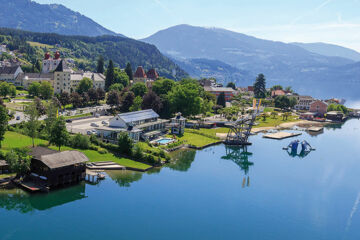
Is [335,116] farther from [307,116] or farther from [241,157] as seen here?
[241,157]

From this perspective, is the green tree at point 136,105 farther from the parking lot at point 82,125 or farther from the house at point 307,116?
the house at point 307,116

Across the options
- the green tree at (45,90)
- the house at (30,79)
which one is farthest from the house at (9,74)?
the green tree at (45,90)

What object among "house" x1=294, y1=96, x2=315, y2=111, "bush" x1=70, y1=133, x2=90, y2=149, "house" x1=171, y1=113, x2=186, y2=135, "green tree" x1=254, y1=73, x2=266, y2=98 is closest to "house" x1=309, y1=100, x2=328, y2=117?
"house" x1=294, y1=96, x2=315, y2=111

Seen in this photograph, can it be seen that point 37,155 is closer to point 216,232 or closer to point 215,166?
point 216,232

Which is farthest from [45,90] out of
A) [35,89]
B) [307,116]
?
[307,116]

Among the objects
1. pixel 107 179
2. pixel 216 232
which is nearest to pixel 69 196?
pixel 107 179

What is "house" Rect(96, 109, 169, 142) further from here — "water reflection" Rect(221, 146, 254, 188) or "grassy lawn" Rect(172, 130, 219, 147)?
"water reflection" Rect(221, 146, 254, 188)
